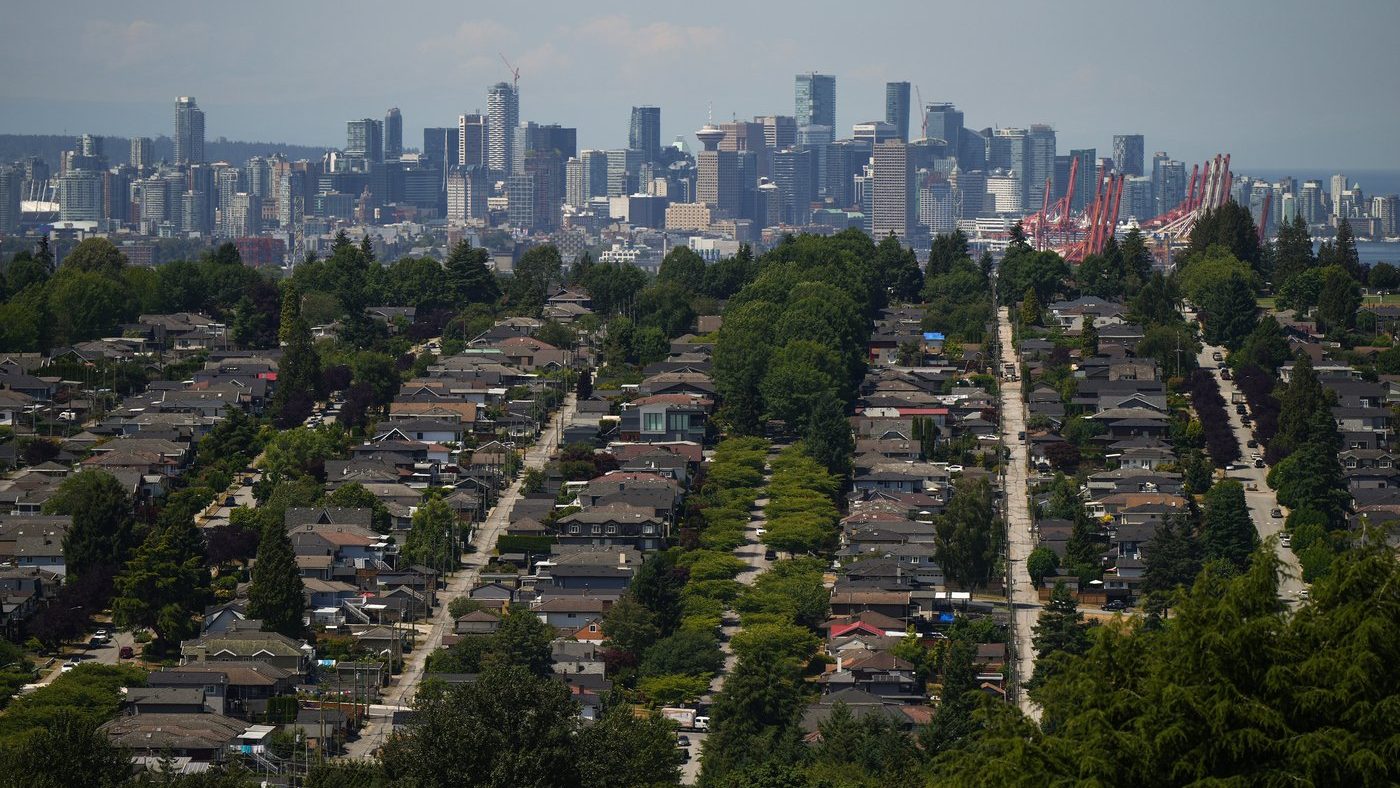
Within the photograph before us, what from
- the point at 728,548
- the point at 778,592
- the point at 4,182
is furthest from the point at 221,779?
the point at 4,182

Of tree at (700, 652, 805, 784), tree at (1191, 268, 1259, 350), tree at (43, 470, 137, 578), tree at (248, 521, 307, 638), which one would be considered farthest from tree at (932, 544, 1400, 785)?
tree at (1191, 268, 1259, 350)

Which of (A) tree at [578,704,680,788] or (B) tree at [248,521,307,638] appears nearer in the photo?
(A) tree at [578,704,680,788]

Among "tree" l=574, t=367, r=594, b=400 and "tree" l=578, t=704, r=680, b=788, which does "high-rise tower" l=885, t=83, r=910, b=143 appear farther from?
"tree" l=578, t=704, r=680, b=788

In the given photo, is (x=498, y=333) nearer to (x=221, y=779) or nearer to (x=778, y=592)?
(x=778, y=592)

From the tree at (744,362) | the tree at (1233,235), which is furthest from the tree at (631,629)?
the tree at (1233,235)

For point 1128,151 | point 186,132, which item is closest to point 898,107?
point 1128,151

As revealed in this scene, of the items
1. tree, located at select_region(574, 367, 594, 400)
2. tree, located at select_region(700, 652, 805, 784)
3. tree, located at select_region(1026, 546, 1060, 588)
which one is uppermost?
tree, located at select_region(574, 367, 594, 400)
